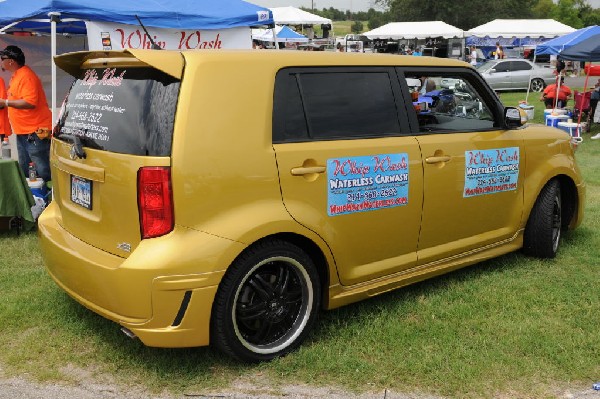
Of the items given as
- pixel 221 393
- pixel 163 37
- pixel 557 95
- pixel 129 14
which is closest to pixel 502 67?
pixel 557 95

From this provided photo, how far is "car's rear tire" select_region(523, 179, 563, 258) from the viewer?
4.88 metres

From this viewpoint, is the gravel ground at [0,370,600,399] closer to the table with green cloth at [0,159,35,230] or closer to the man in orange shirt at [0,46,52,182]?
the table with green cloth at [0,159,35,230]

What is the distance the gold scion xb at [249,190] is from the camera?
292cm

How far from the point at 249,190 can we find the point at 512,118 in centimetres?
239

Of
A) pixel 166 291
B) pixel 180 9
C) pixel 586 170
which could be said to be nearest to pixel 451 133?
pixel 166 291

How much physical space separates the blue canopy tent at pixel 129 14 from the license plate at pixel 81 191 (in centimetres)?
356

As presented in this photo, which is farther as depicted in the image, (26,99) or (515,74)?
(515,74)

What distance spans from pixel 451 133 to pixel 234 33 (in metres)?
5.45

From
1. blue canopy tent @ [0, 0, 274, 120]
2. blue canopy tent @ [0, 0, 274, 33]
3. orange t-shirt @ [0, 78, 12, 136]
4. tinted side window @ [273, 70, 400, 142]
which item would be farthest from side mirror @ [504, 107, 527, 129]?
orange t-shirt @ [0, 78, 12, 136]

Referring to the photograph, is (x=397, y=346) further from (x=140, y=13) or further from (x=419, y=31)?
(x=419, y=31)

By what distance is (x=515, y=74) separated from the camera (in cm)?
2558

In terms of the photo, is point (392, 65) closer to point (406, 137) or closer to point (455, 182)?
point (406, 137)

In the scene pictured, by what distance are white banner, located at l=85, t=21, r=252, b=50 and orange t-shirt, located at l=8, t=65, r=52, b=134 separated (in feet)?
2.92

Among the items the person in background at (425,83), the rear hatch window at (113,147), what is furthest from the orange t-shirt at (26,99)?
the person in background at (425,83)
